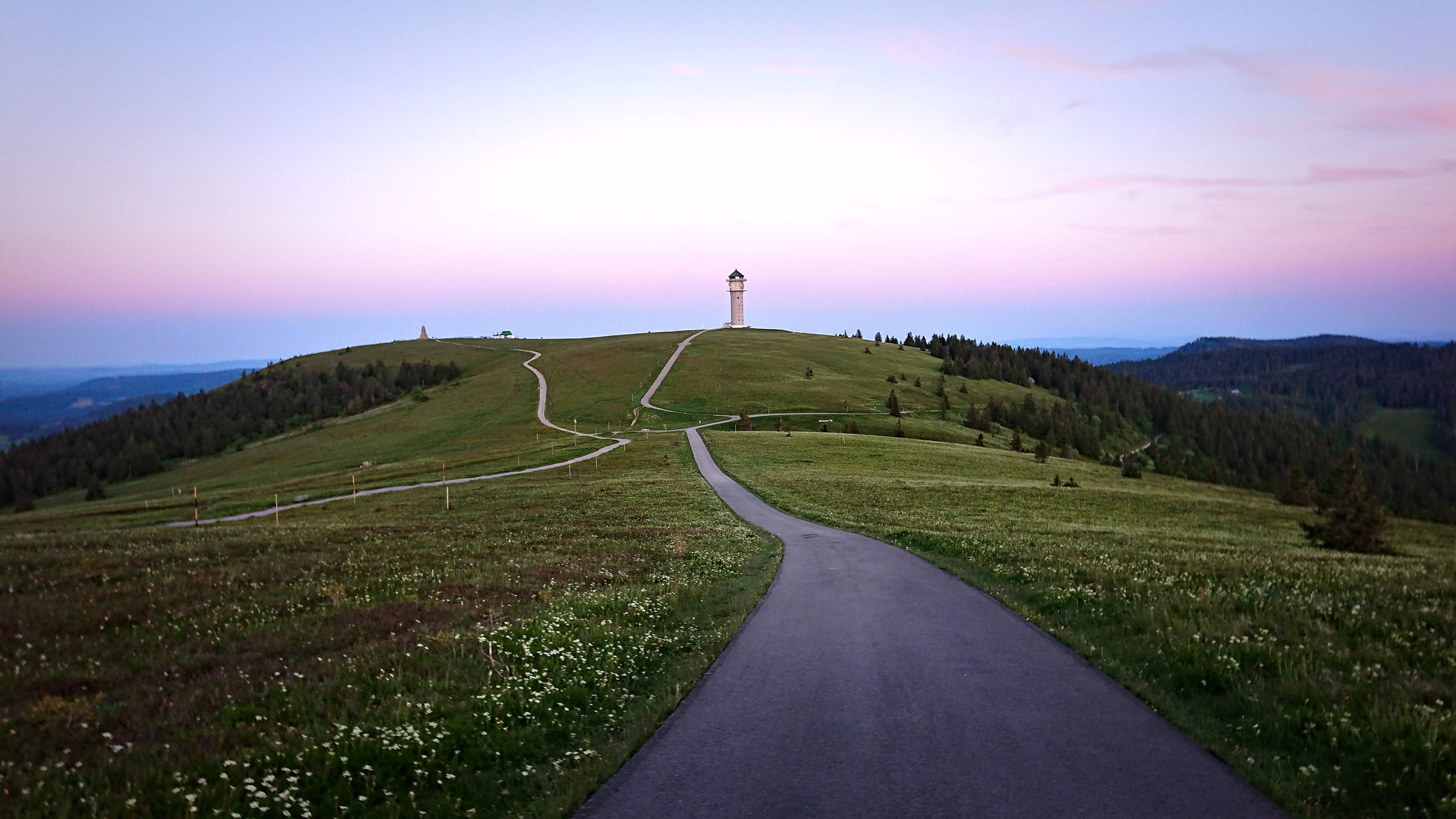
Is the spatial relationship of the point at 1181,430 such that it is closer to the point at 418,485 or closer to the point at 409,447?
the point at 409,447

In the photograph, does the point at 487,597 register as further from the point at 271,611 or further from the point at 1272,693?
the point at 1272,693

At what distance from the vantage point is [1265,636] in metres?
10.4

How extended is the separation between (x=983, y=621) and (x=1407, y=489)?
205 metres

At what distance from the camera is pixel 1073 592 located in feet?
46.8

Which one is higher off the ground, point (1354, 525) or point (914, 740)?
point (914, 740)

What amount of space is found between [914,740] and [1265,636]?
21.7 feet

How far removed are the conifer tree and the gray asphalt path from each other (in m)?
30.5

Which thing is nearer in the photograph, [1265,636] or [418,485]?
[1265,636]

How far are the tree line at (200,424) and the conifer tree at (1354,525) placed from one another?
524 ft

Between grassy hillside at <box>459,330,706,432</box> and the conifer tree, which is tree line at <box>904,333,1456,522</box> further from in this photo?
the conifer tree

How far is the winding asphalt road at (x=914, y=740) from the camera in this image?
6484 millimetres

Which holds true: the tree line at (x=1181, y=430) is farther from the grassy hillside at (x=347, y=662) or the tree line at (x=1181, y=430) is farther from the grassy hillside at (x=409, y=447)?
the grassy hillside at (x=347, y=662)

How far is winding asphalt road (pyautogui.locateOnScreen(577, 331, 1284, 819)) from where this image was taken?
21.3 ft

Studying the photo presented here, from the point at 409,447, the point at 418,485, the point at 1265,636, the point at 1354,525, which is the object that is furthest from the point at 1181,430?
the point at 1265,636
